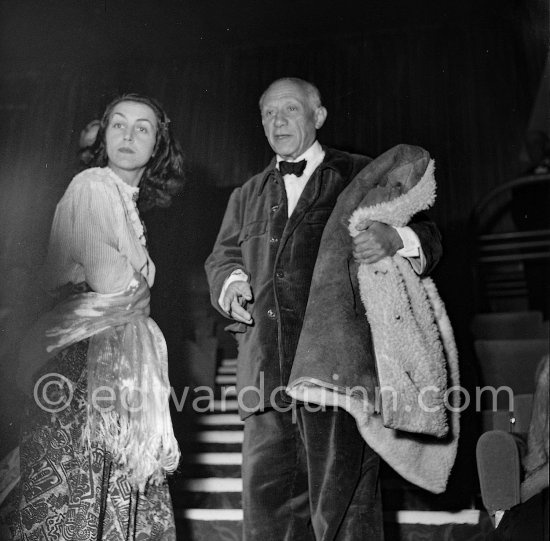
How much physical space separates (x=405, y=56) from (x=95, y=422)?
1569mm

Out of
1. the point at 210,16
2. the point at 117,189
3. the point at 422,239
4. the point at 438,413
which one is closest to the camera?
the point at 438,413

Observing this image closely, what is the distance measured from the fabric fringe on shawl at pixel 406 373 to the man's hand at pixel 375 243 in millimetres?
16

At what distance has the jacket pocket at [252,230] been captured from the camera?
2068 mm

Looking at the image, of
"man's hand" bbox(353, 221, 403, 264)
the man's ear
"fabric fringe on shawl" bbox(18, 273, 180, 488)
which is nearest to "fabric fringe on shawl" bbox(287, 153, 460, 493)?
"man's hand" bbox(353, 221, 403, 264)

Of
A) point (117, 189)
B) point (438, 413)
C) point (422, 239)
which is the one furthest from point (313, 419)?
point (117, 189)

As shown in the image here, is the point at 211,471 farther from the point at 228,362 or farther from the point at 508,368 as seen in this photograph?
the point at 508,368

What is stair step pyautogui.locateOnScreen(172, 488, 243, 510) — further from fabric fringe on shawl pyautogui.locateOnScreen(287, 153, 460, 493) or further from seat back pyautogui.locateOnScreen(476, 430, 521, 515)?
seat back pyautogui.locateOnScreen(476, 430, 521, 515)

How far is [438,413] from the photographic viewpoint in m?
1.79

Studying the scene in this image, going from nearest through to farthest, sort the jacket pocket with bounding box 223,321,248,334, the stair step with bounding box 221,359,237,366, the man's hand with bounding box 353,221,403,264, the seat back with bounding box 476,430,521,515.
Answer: the seat back with bounding box 476,430,521,515 < the man's hand with bounding box 353,221,403,264 < the jacket pocket with bounding box 223,321,248,334 < the stair step with bounding box 221,359,237,366

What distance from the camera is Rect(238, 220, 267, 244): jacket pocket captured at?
2.07m

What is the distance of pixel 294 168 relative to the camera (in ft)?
6.90

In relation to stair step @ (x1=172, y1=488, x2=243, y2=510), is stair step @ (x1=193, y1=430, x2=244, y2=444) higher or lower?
higher

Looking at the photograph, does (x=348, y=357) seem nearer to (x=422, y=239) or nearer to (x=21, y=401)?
(x=422, y=239)

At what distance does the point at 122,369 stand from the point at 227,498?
515 mm
